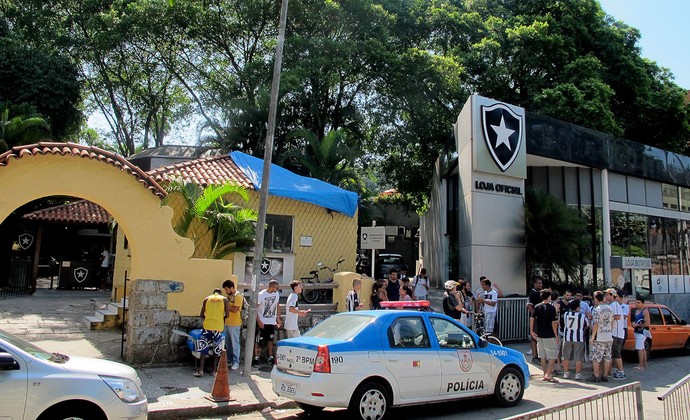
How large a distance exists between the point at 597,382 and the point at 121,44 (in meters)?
26.3

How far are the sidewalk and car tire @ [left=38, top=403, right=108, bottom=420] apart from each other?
2090 mm

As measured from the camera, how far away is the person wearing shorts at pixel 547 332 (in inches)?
444

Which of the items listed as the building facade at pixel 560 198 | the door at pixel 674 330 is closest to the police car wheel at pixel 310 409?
the building facade at pixel 560 198

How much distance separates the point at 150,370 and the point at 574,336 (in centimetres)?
852

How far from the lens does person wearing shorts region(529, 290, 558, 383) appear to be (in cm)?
1127

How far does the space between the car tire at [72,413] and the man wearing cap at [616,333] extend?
33.6 ft

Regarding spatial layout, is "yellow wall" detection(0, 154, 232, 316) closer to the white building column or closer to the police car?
the police car

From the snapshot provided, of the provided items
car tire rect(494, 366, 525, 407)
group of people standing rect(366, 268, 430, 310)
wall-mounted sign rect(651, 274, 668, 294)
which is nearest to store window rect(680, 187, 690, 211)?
wall-mounted sign rect(651, 274, 668, 294)

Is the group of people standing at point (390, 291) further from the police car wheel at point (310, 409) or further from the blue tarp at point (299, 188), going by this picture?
the police car wheel at point (310, 409)

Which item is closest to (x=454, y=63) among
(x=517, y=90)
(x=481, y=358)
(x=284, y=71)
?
(x=517, y=90)

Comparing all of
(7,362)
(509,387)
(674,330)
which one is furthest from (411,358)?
(674,330)

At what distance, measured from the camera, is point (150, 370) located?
33.3 feet

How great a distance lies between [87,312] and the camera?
15336 mm

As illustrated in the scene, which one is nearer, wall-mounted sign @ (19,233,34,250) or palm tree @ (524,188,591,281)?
palm tree @ (524,188,591,281)
